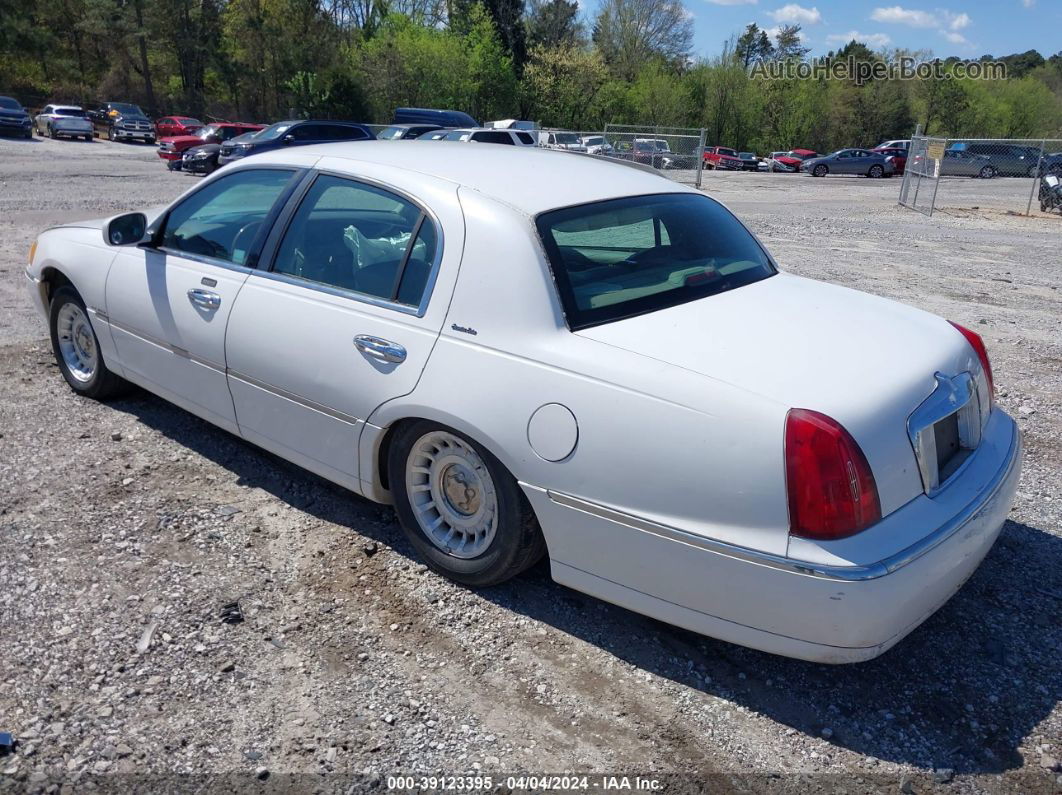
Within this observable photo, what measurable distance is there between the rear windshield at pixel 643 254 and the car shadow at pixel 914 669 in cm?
115

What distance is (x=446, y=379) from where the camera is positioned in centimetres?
317

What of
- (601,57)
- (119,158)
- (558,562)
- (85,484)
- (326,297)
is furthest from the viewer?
(601,57)

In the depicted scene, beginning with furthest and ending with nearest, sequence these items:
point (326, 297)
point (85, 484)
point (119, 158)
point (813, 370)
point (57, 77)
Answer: point (57, 77)
point (119, 158)
point (85, 484)
point (326, 297)
point (813, 370)

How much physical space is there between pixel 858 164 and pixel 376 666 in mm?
45674

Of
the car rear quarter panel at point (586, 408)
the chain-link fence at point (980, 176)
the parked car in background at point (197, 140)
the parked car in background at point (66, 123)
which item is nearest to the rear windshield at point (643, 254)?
the car rear quarter panel at point (586, 408)

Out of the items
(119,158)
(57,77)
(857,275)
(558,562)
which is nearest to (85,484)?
(558,562)

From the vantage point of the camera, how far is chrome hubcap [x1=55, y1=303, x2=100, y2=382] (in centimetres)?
512

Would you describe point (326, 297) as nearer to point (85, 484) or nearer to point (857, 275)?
point (85, 484)

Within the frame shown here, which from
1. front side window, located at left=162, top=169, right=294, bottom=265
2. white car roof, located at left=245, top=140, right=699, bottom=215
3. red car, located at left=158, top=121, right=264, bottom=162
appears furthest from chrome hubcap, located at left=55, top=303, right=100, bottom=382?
red car, located at left=158, top=121, right=264, bottom=162

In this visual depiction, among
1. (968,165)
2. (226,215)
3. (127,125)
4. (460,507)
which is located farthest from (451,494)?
(127,125)

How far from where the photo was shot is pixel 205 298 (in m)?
4.08

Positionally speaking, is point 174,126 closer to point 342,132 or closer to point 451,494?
point 342,132

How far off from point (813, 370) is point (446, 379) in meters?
1.27

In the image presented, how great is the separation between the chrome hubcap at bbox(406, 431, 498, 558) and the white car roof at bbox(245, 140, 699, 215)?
97 centimetres
